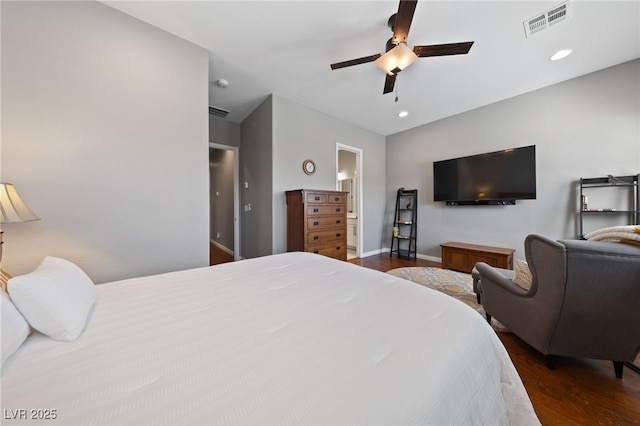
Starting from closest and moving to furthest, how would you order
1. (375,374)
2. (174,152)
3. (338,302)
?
(375,374)
(338,302)
(174,152)

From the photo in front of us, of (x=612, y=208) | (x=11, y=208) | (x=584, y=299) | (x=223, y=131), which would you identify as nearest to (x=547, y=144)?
(x=612, y=208)

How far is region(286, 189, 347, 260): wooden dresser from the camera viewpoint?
3049 mm

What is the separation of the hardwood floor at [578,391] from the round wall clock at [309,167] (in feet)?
10.4

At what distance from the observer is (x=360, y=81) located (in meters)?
2.81

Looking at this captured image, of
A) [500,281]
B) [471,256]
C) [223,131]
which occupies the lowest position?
[471,256]

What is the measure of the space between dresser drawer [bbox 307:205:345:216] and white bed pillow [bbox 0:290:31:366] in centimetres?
252

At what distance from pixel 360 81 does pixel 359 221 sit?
101 inches

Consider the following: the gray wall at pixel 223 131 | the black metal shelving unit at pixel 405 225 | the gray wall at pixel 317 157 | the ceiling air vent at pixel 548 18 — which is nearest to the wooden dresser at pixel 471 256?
the black metal shelving unit at pixel 405 225

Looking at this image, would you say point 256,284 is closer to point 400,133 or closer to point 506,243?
point 506,243

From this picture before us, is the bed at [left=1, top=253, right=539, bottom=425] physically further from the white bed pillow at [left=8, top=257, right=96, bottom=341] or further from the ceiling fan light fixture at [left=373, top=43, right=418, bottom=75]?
the ceiling fan light fixture at [left=373, top=43, right=418, bottom=75]

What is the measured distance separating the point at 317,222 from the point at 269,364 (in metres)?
2.58

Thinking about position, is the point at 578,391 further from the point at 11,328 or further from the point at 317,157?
the point at 317,157

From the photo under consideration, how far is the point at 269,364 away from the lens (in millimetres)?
616

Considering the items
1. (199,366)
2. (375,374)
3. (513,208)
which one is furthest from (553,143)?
(199,366)
